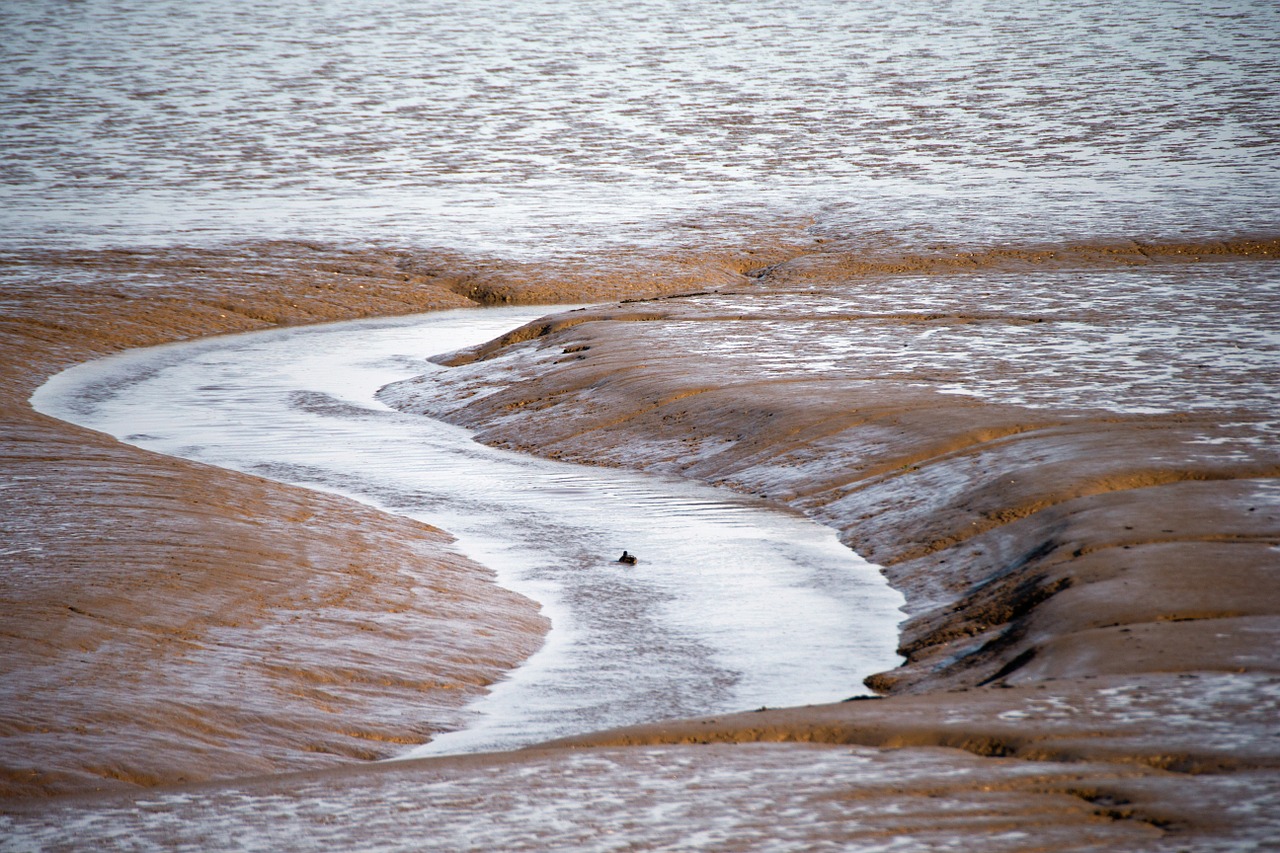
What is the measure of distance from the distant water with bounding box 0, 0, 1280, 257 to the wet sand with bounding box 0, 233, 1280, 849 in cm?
660

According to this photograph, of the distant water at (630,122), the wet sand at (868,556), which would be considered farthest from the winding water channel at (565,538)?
the distant water at (630,122)

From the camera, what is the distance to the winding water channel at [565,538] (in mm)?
4988

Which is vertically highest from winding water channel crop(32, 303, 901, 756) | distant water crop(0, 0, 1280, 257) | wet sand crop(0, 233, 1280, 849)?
distant water crop(0, 0, 1280, 257)

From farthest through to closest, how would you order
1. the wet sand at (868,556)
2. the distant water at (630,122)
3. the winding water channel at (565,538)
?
1. the distant water at (630,122)
2. the winding water channel at (565,538)
3. the wet sand at (868,556)

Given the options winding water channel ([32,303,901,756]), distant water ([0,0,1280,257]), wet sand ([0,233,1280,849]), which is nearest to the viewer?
wet sand ([0,233,1280,849])

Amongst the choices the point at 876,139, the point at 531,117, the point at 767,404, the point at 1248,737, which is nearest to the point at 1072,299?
the point at 767,404

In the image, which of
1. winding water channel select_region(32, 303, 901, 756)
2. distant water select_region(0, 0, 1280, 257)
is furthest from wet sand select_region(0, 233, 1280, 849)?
distant water select_region(0, 0, 1280, 257)

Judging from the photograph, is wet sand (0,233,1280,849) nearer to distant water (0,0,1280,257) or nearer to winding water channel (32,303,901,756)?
winding water channel (32,303,901,756)

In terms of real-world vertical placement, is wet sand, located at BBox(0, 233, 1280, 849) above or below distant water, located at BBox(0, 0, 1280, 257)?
below

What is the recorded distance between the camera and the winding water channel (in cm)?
499

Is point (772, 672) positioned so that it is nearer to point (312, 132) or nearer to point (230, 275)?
point (230, 275)

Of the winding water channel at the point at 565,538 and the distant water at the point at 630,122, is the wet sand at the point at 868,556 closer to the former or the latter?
the winding water channel at the point at 565,538

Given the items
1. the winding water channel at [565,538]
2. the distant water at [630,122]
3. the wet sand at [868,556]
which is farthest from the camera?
the distant water at [630,122]

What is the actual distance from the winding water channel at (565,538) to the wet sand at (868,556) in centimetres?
20
